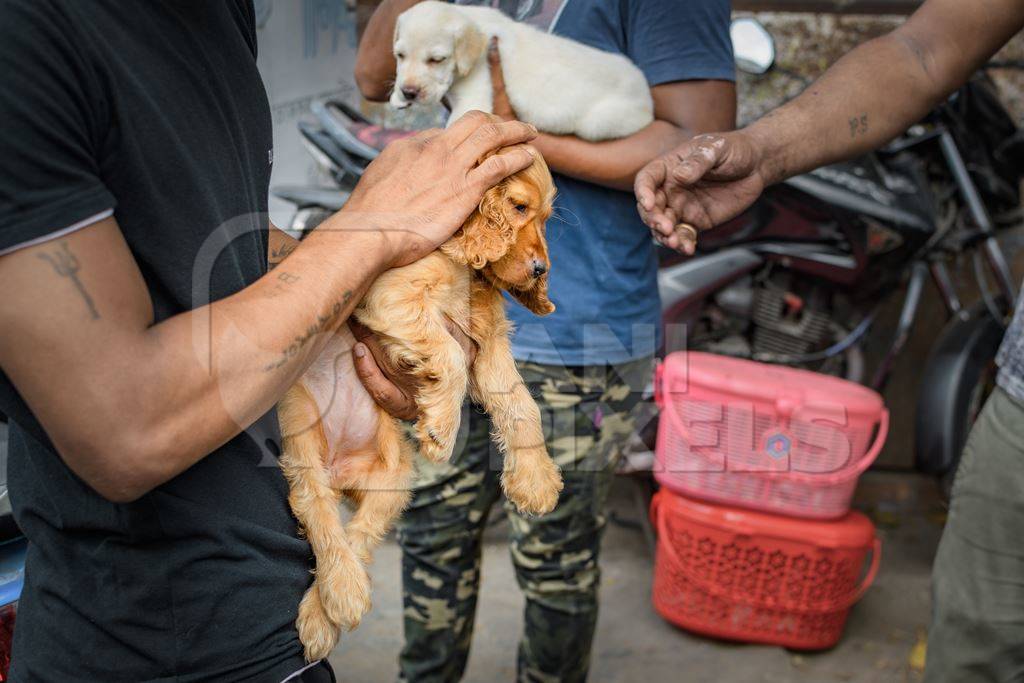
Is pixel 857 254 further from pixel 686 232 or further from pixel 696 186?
pixel 686 232

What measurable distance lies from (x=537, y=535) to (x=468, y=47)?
138cm

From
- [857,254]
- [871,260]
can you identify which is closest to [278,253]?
[857,254]

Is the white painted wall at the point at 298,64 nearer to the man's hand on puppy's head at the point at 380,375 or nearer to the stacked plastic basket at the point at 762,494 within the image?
the stacked plastic basket at the point at 762,494

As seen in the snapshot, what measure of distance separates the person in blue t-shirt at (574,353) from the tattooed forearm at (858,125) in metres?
0.32

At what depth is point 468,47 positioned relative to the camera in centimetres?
225

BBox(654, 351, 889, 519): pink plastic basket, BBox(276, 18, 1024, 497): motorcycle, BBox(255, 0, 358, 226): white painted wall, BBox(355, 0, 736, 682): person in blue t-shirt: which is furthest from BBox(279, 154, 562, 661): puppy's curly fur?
BBox(255, 0, 358, 226): white painted wall

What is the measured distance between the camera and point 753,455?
11.3ft

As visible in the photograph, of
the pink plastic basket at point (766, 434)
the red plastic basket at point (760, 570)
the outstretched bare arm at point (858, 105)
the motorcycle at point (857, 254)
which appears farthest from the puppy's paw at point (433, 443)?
the motorcycle at point (857, 254)

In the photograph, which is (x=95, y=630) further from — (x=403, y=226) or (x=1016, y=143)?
(x=1016, y=143)

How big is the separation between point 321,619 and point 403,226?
24.5 inches

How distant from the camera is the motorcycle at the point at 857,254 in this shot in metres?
3.88

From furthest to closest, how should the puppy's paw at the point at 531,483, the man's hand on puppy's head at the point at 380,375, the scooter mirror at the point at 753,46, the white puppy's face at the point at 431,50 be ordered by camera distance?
the scooter mirror at the point at 753,46 < the white puppy's face at the point at 431,50 < the puppy's paw at the point at 531,483 < the man's hand on puppy's head at the point at 380,375

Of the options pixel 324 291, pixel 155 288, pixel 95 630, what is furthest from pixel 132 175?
pixel 95 630

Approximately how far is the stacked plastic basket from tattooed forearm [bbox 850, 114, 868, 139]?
1.32m
